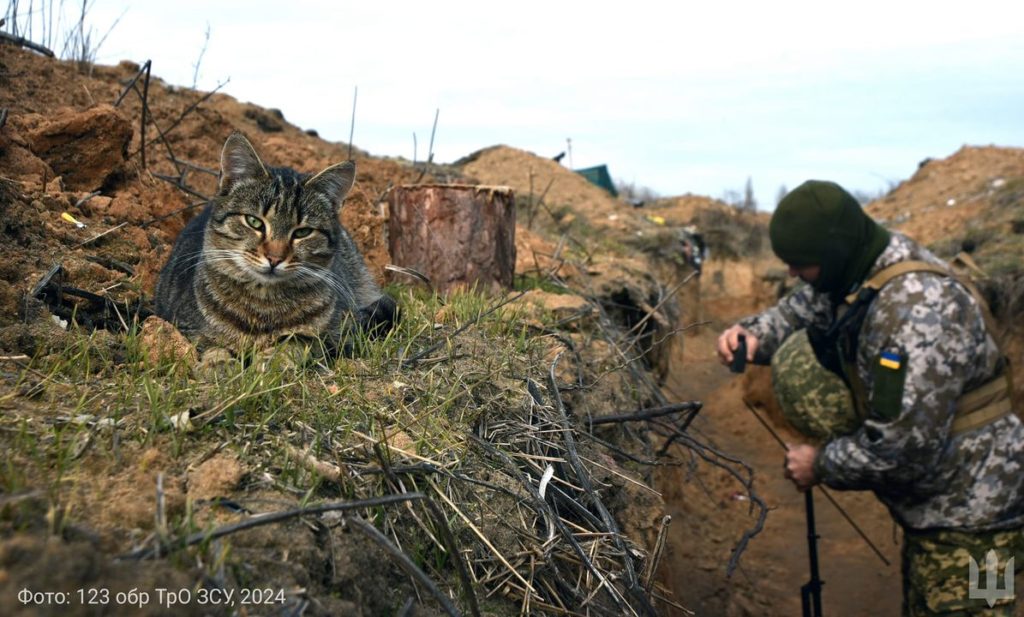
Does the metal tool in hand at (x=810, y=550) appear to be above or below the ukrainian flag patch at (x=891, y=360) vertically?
below

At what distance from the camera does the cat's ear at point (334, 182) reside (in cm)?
342

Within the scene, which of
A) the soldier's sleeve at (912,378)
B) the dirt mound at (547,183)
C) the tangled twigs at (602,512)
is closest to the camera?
the tangled twigs at (602,512)

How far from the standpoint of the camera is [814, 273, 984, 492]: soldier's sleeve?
3889 millimetres

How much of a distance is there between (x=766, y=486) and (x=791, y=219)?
406 cm

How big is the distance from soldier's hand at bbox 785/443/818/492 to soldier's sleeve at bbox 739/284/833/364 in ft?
3.17

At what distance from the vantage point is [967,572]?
4.03 m

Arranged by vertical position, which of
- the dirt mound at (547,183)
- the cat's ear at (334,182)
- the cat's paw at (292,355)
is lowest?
the cat's paw at (292,355)

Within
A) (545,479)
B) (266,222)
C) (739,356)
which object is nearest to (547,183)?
(739,356)

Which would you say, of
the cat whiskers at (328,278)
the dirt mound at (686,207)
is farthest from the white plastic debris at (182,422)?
the dirt mound at (686,207)

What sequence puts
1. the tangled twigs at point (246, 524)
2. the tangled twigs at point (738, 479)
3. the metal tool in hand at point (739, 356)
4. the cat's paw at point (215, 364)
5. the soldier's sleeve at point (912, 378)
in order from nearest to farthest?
the tangled twigs at point (246, 524) < the cat's paw at point (215, 364) < the tangled twigs at point (738, 479) < the soldier's sleeve at point (912, 378) < the metal tool in hand at point (739, 356)

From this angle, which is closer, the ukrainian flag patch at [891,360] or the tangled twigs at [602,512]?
the tangled twigs at [602,512]

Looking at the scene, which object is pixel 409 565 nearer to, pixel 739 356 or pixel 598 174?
pixel 739 356

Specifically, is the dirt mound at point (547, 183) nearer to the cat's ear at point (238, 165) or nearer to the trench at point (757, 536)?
the trench at point (757, 536)

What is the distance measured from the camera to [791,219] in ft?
14.7
